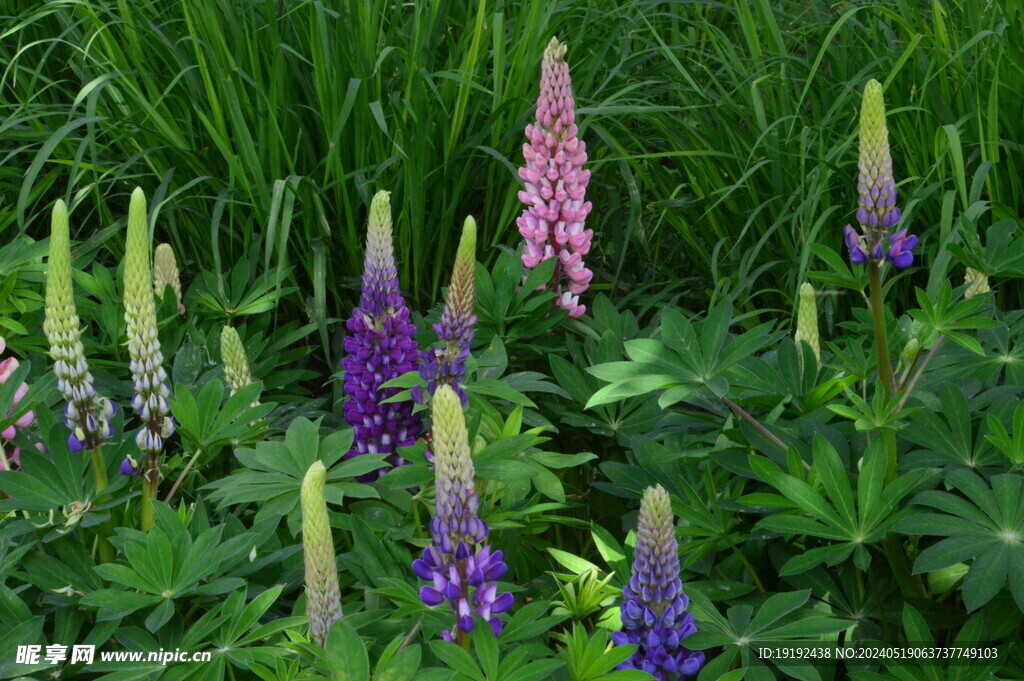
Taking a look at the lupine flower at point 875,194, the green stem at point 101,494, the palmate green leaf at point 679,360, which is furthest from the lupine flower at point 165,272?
the lupine flower at point 875,194

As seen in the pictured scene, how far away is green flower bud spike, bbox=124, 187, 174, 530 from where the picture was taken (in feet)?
5.03

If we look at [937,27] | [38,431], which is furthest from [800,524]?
[937,27]

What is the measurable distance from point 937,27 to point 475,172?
1433 millimetres

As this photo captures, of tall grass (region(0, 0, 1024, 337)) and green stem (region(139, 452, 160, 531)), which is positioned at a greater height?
tall grass (region(0, 0, 1024, 337))

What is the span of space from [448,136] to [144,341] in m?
1.52

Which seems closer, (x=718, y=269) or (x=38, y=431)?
(x=38, y=431)

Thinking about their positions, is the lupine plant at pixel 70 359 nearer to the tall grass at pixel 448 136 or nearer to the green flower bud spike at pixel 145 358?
the green flower bud spike at pixel 145 358

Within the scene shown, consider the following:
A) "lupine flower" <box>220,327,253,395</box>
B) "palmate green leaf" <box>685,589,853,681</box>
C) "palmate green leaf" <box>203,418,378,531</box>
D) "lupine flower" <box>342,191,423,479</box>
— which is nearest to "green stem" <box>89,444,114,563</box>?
"palmate green leaf" <box>203,418,378,531</box>

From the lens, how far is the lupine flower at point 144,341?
1.50 metres

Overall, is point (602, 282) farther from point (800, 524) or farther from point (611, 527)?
point (800, 524)

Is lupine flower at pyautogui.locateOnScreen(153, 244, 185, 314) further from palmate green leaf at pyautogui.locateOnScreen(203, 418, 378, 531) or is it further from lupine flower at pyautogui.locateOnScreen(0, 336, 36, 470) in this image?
palmate green leaf at pyautogui.locateOnScreen(203, 418, 378, 531)

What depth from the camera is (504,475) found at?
64.5 inches

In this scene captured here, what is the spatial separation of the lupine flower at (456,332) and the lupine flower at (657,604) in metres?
0.55

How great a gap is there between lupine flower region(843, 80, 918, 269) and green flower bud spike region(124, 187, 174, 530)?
1066 millimetres
